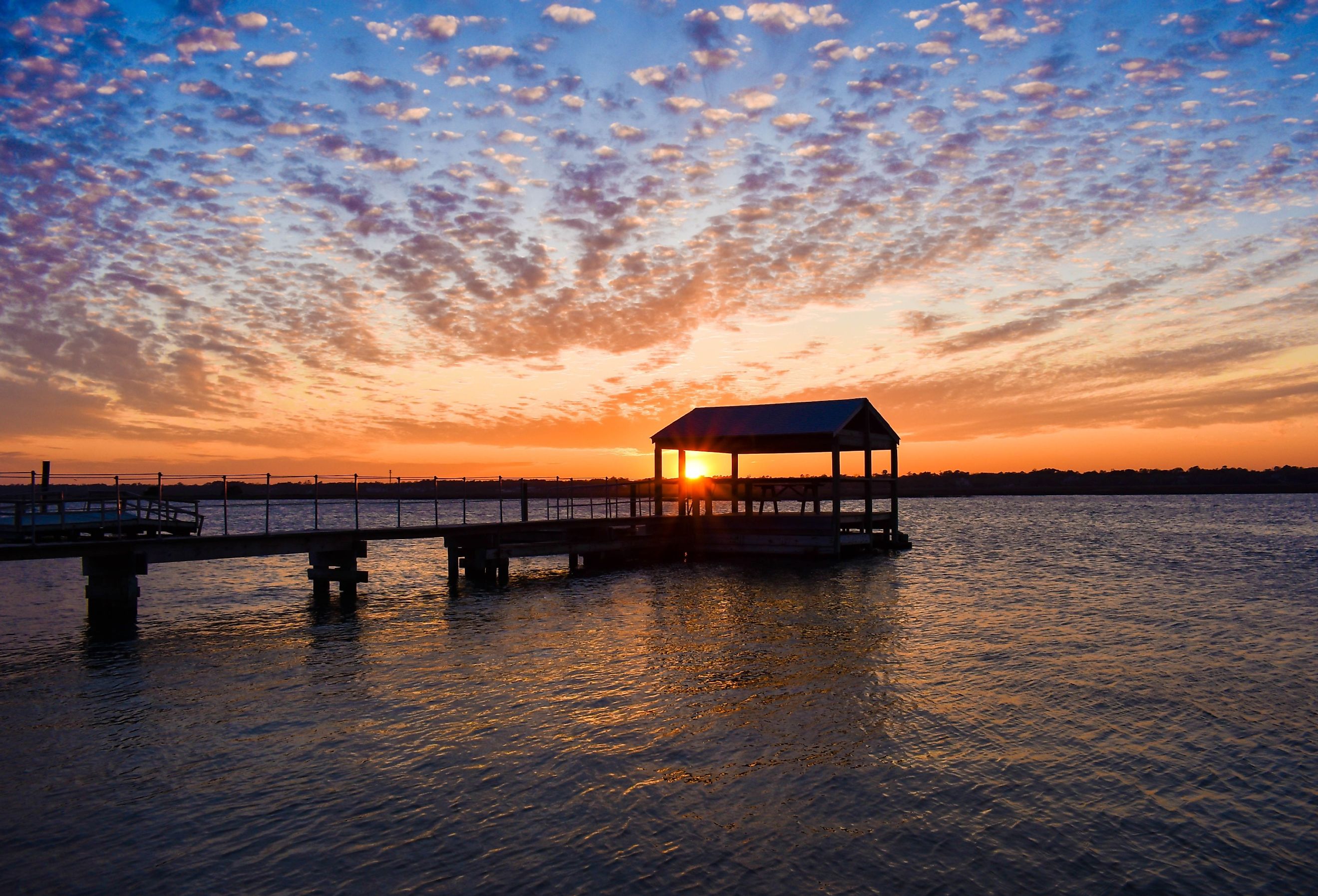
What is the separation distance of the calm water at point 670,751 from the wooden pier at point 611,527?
8.29ft

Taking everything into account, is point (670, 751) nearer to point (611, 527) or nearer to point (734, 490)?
point (611, 527)

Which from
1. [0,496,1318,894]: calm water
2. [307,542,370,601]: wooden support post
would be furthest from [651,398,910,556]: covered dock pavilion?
[307,542,370,601]: wooden support post

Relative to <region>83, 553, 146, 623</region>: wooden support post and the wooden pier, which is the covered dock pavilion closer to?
the wooden pier

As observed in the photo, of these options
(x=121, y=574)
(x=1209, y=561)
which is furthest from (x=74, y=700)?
(x=1209, y=561)

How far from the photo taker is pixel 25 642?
1802 cm

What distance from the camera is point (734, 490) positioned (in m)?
34.7

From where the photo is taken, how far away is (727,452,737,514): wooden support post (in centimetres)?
3450

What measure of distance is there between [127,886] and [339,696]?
229 inches

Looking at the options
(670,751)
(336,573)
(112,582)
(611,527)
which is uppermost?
(611,527)

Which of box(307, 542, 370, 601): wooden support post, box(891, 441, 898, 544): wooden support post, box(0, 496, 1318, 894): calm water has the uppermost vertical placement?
box(891, 441, 898, 544): wooden support post

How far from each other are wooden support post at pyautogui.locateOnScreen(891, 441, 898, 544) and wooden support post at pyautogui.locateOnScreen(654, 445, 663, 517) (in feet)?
31.9

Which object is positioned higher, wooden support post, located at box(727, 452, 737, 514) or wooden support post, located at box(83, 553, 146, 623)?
wooden support post, located at box(727, 452, 737, 514)

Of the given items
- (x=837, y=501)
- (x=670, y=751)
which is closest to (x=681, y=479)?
(x=837, y=501)

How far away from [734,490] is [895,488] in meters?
7.93
